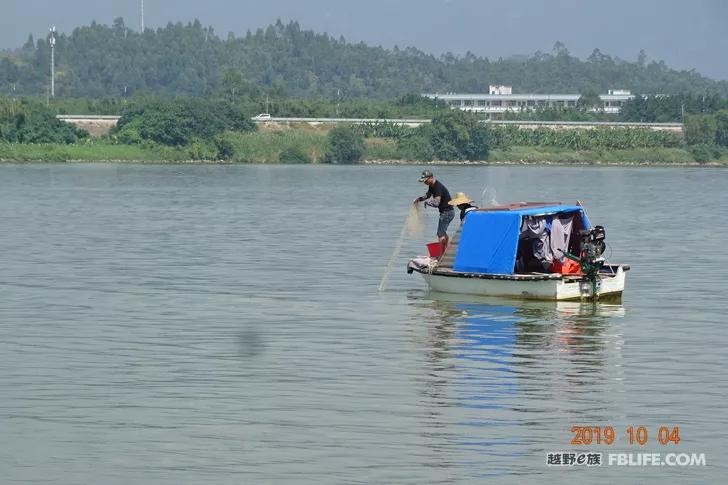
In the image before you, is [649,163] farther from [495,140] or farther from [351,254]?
[351,254]

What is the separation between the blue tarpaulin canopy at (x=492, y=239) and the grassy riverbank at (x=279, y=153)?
447 ft

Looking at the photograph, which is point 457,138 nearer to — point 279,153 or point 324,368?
point 279,153

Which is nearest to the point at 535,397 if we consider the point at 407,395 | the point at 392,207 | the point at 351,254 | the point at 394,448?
the point at 407,395

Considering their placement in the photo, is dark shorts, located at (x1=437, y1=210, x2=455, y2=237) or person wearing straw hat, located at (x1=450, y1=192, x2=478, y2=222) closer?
person wearing straw hat, located at (x1=450, y1=192, x2=478, y2=222)

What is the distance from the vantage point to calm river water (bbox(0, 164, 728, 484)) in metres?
18.2

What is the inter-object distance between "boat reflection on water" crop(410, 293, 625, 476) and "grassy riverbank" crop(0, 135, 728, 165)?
13794cm

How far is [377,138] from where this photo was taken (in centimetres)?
19050

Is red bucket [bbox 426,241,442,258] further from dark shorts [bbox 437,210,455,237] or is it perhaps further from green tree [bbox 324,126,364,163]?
green tree [bbox 324,126,364,163]

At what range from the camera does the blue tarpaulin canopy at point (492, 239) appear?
32156mm

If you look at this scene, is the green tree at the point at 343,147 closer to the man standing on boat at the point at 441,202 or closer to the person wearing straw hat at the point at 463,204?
the man standing on boat at the point at 441,202

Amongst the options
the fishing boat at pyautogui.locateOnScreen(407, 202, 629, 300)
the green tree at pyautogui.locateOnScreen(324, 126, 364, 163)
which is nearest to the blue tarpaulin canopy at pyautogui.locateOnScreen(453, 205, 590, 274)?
the fishing boat at pyautogui.locateOnScreen(407, 202, 629, 300)

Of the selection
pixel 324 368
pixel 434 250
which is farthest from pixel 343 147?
pixel 324 368

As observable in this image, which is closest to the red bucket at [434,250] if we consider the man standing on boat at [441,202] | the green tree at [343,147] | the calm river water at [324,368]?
the man standing on boat at [441,202]

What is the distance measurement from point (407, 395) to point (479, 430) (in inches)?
100
